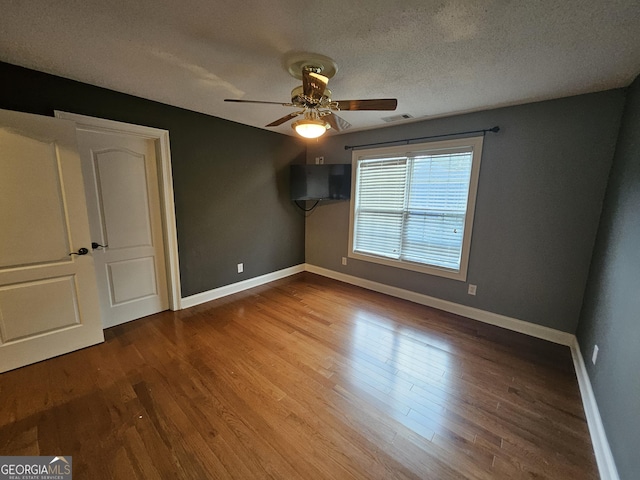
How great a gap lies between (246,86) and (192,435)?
2686 mm

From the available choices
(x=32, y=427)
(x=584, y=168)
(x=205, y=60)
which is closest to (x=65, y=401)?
(x=32, y=427)

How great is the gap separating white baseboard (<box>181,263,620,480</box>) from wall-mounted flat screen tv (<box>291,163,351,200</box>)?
1.38 meters

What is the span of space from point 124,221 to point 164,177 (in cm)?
63

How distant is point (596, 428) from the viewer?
5.14 ft

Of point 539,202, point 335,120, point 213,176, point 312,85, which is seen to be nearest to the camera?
point 312,85

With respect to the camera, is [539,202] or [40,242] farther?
[539,202]

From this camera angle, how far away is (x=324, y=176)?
4035 millimetres

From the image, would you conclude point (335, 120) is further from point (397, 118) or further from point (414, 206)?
point (414, 206)

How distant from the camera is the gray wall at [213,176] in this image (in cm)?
220

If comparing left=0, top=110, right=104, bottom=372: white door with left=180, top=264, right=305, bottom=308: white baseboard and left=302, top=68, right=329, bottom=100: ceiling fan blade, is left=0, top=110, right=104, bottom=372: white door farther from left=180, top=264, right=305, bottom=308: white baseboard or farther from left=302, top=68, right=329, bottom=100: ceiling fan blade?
left=302, top=68, right=329, bottom=100: ceiling fan blade

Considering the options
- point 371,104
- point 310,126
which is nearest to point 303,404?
point 310,126

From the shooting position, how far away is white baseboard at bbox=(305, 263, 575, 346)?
103 inches

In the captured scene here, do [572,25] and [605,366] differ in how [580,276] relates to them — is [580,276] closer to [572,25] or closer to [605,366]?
[605,366]

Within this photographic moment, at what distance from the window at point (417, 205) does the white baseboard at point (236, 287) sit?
1212mm
